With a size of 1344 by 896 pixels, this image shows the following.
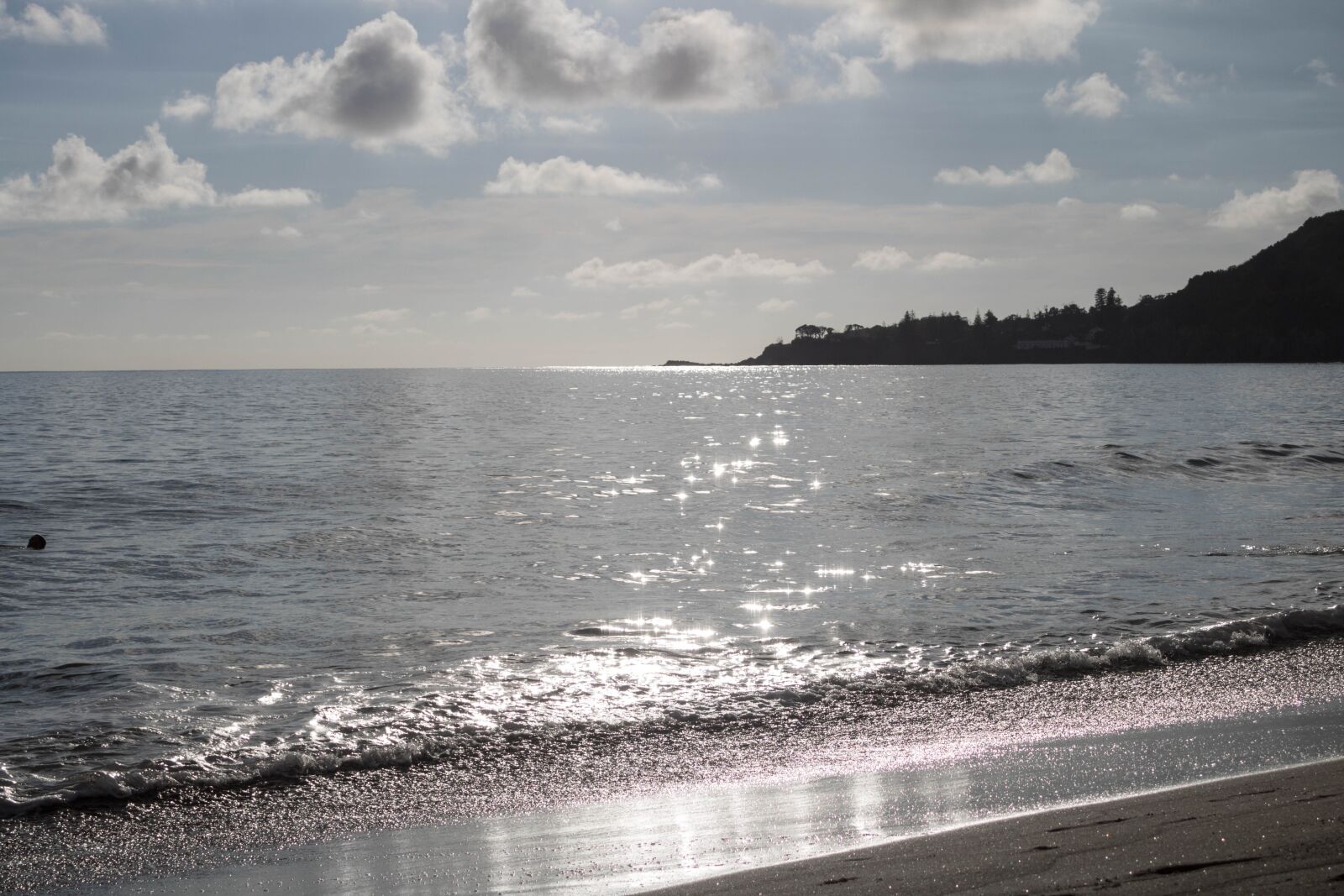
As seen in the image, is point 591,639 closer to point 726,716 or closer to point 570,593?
point 570,593

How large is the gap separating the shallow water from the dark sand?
295cm

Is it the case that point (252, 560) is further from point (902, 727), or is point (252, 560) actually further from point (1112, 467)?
point (1112, 467)

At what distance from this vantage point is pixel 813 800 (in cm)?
652

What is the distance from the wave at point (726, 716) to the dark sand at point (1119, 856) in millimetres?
2987

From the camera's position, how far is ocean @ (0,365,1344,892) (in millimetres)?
7051

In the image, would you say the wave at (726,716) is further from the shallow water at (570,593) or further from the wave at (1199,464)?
the wave at (1199,464)

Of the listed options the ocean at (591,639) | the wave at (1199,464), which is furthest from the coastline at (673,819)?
the wave at (1199,464)

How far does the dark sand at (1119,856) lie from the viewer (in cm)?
448

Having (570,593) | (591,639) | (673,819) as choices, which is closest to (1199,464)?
(570,593)

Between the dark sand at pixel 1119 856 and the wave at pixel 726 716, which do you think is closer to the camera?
the dark sand at pixel 1119 856

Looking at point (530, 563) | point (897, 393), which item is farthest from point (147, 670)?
point (897, 393)

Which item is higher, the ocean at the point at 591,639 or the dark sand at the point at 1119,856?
the dark sand at the point at 1119,856

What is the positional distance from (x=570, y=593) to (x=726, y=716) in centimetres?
578

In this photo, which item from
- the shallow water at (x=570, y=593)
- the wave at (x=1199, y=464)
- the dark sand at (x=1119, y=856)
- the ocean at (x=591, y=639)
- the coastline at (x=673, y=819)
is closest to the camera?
the dark sand at (x=1119, y=856)
